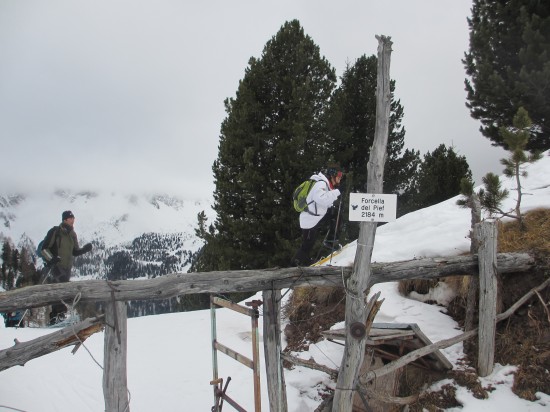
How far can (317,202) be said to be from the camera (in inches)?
241

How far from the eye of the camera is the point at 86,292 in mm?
3760

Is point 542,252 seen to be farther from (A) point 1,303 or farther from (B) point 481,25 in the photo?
(B) point 481,25

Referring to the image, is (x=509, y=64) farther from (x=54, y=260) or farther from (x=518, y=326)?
(x=54, y=260)

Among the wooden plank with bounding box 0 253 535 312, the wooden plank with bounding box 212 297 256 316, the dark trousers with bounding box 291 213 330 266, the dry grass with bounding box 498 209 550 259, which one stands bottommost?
the wooden plank with bounding box 212 297 256 316

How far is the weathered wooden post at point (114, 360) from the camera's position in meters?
3.94

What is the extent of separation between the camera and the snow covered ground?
6.18 meters

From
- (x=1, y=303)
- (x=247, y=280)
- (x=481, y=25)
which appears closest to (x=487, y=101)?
(x=481, y=25)

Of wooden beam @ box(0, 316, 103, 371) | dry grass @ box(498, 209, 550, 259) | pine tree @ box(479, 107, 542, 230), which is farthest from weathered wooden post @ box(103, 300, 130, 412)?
dry grass @ box(498, 209, 550, 259)

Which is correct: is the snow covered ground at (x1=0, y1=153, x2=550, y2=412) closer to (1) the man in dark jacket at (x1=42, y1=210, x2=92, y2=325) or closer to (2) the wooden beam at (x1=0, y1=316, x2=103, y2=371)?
(2) the wooden beam at (x1=0, y1=316, x2=103, y2=371)

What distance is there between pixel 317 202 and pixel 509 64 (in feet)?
→ 31.8

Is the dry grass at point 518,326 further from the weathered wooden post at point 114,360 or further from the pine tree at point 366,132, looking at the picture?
the pine tree at point 366,132

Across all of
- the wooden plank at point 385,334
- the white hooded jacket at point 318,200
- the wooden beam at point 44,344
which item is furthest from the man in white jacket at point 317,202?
the wooden beam at point 44,344

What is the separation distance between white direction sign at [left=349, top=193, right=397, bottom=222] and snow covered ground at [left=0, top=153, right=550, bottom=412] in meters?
2.85

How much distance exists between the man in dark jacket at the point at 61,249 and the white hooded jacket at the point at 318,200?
13.7ft
